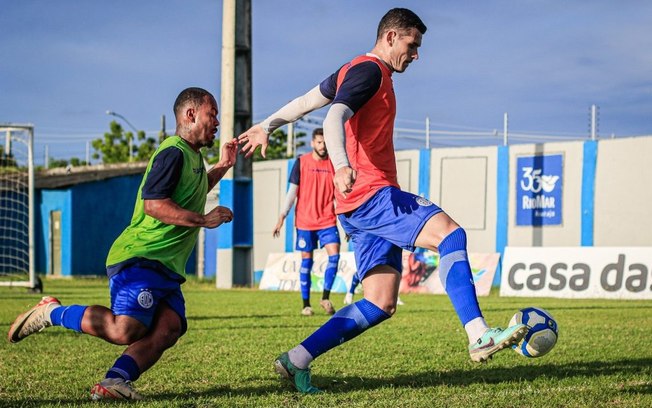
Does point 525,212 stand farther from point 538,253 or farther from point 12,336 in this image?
point 12,336

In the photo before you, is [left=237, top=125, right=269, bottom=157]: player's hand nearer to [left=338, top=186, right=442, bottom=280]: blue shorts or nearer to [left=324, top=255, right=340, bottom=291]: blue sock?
[left=338, top=186, right=442, bottom=280]: blue shorts

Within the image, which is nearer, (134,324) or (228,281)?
(134,324)

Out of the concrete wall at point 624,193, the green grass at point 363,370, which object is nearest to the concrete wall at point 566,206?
the concrete wall at point 624,193

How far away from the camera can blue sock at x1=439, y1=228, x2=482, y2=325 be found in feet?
15.2

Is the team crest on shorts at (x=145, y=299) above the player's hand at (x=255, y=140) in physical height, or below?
below

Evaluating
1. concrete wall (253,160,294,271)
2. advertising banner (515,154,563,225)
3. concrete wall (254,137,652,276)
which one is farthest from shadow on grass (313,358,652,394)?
concrete wall (253,160,294,271)

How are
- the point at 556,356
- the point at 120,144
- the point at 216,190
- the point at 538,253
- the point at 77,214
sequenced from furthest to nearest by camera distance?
the point at 120,144 → the point at 77,214 → the point at 216,190 → the point at 538,253 → the point at 556,356

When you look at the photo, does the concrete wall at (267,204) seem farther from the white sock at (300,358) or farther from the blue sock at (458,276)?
the blue sock at (458,276)

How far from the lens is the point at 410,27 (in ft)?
16.7

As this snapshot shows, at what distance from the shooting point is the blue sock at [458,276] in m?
4.63

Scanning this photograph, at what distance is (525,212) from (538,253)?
12.2 feet

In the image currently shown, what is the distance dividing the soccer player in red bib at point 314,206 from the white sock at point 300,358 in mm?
6840

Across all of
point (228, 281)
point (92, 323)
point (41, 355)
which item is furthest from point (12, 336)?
point (228, 281)

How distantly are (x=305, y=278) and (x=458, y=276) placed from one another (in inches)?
305
